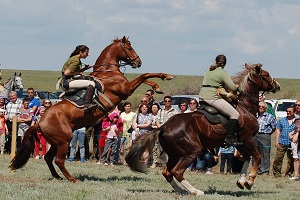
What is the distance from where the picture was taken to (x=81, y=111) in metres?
16.0

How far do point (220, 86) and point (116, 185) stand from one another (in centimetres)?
304

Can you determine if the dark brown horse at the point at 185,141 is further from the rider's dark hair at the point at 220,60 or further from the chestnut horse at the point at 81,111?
the chestnut horse at the point at 81,111

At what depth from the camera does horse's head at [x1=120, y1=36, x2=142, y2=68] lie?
16906 mm

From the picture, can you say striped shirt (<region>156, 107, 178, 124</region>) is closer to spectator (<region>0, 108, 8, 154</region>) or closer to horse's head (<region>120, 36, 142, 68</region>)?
horse's head (<region>120, 36, 142, 68</region>)

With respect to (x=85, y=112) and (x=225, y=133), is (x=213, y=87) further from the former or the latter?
(x=85, y=112)

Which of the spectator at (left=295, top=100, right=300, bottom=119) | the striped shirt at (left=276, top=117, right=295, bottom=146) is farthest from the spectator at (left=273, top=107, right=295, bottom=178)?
the spectator at (left=295, top=100, right=300, bottom=119)

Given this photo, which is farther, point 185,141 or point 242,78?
point 242,78

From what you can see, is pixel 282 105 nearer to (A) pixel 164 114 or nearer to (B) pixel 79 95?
(A) pixel 164 114

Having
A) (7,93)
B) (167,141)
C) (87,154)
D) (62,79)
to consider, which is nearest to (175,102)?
(7,93)

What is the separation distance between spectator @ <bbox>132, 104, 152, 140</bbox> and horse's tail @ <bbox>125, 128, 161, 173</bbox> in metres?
6.84

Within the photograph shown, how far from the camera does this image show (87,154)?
23.0 meters

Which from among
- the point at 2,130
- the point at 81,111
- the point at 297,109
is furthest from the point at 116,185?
the point at 2,130

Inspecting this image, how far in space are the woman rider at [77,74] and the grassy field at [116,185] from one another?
1952 millimetres

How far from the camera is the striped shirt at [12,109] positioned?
77.0 ft
